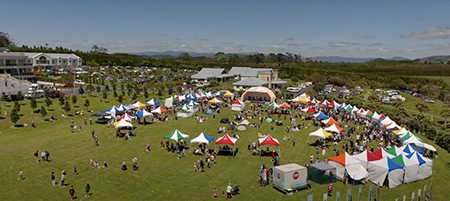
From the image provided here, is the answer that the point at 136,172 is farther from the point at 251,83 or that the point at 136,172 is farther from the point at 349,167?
the point at 251,83

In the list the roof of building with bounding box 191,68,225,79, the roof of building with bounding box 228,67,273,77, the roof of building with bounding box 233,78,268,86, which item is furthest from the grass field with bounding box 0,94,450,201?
the roof of building with bounding box 228,67,273,77

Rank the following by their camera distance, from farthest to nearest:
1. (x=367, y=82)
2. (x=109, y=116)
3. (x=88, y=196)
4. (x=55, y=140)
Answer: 1. (x=367, y=82)
2. (x=109, y=116)
3. (x=55, y=140)
4. (x=88, y=196)

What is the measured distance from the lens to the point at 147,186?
61.9 feet

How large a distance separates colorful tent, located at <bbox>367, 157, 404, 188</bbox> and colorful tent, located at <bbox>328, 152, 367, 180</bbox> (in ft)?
1.64

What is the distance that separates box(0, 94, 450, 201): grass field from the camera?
18.1 metres

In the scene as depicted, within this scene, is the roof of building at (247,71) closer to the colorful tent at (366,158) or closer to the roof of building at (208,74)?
the roof of building at (208,74)

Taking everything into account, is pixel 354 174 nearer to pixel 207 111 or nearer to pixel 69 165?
pixel 69 165

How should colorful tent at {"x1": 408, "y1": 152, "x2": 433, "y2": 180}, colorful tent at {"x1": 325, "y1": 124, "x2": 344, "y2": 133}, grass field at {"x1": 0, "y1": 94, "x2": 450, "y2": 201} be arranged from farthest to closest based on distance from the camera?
colorful tent at {"x1": 325, "y1": 124, "x2": 344, "y2": 133} → colorful tent at {"x1": 408, "y1": 152, "x2": 433, "y2": 180} → grass field at {"x1": 0, "y1": 94, "x2": 450, "y2": 201}

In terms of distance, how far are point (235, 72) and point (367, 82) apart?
3188 cm

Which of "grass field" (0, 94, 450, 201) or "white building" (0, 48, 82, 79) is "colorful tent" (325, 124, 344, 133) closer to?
"grass field" (0, 94, 450, 201)

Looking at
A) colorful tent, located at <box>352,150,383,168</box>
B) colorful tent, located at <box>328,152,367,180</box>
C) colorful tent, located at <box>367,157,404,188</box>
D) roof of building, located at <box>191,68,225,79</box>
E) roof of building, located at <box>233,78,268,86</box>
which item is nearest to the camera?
colorful tent, located at <box>367,157,404,188</box>

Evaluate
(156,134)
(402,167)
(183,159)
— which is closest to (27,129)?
(156,134)

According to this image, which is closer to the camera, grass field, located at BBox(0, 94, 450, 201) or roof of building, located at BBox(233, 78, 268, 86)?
grass field, located at BBox(0, 94, 450, 201)

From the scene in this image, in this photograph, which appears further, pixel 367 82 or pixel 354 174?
pixel 367 82
